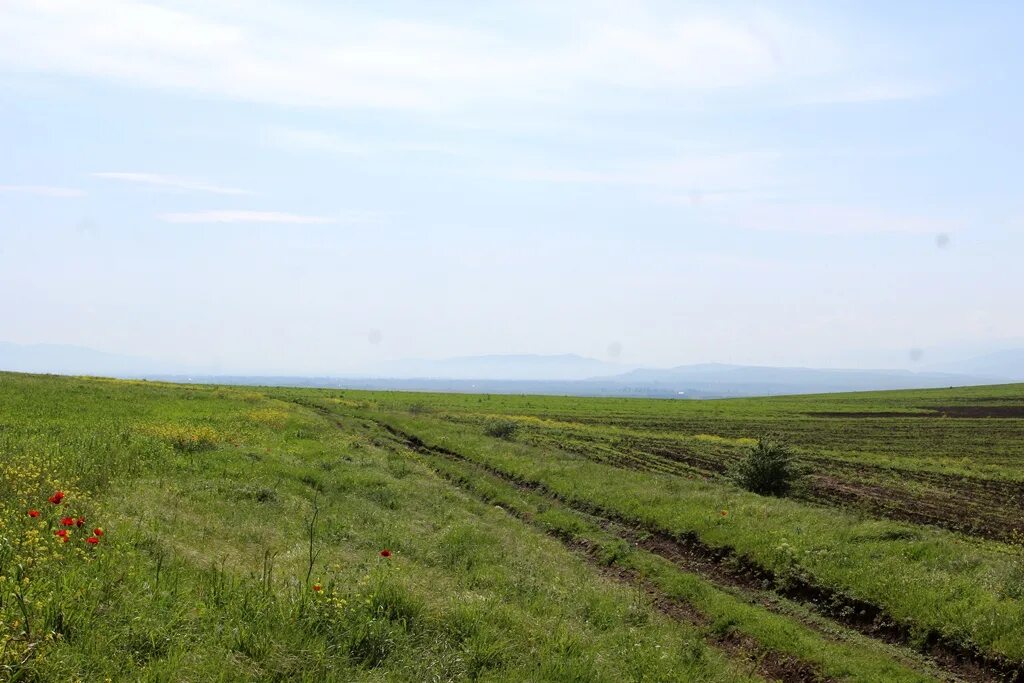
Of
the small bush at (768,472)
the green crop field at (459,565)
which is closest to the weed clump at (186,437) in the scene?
the green crop field at (459,565)

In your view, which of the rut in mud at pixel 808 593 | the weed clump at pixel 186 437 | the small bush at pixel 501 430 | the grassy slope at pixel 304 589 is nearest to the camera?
the grassy slope at pixel 304 589

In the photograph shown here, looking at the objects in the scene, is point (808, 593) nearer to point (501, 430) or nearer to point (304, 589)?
point (304, 589)

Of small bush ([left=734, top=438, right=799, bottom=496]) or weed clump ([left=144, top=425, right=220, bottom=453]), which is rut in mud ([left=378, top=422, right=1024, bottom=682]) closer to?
small bush ([left=734, top=438, right=799, bottom=496])

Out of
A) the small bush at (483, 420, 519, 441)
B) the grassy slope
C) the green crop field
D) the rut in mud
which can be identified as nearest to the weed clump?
the green crop field

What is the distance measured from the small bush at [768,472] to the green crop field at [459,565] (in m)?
1.39

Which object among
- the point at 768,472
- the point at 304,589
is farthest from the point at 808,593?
the point at 768,472

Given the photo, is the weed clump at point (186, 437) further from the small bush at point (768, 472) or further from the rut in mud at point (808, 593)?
the small bush at point (768, 472)

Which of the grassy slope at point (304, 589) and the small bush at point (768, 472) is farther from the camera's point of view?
the small bush at point (768, 472)

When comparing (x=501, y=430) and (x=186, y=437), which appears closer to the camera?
(x=186, y=437)

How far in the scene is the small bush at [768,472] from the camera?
1109 inches

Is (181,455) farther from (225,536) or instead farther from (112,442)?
(225,536)

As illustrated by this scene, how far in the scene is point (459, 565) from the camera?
14734mm

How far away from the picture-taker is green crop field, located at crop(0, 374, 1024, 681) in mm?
7984

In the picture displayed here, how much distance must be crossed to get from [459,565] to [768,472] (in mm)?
18264
